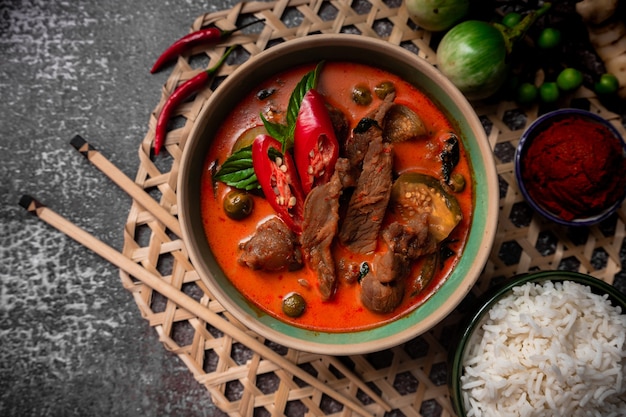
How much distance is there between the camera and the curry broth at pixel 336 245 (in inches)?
97.6

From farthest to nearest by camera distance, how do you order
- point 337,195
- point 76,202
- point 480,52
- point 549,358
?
point 76,202, point 480,52, point 549,358, point 337,195

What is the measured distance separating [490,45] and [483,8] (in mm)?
381

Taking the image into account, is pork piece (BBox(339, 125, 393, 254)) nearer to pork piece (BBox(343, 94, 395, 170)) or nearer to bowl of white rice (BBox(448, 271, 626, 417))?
pork piece (BBox(343, 94, 395, 170))

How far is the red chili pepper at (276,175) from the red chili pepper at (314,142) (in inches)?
2.3

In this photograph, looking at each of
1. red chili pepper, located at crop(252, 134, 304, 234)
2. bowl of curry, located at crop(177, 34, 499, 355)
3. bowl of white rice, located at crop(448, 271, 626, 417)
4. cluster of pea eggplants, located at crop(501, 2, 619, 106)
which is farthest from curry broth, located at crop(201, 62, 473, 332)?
cluster of pea eggplants, located at crop(501, 2, 619, 106)

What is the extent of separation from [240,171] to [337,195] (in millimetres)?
489

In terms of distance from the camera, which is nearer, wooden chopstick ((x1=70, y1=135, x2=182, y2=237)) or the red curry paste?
the red curry paste

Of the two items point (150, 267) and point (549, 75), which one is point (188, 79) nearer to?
point (150, 267)

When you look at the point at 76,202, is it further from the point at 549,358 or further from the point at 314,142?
the point at 549,358

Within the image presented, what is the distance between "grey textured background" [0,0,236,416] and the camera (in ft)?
9.18

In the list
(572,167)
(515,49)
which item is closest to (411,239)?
(572,167)

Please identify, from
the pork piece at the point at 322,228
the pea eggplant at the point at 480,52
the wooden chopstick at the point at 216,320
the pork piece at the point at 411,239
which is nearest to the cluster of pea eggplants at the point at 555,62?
the pea eggplant at the point at 480,52

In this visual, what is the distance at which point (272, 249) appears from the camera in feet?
7.67

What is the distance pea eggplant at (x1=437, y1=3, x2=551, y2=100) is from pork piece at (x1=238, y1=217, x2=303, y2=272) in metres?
1.14
